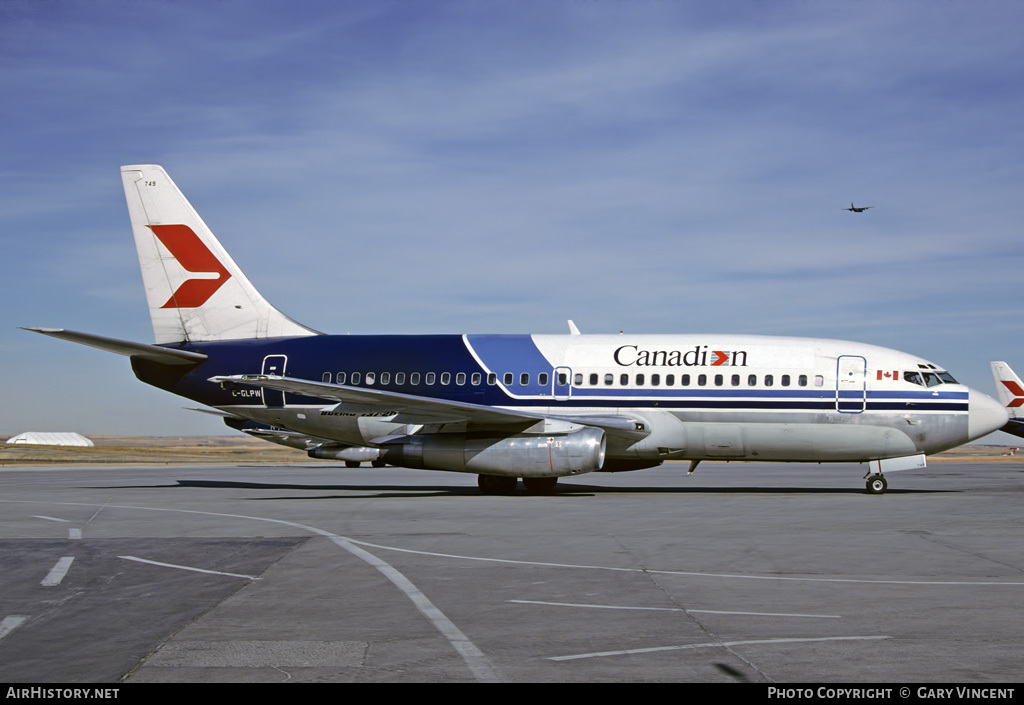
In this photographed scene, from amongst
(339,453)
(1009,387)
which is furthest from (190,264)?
(1009,387)

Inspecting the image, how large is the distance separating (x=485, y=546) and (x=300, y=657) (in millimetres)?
7908

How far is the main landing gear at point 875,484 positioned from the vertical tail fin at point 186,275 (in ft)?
57.7

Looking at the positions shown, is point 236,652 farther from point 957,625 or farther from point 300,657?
point 957,625

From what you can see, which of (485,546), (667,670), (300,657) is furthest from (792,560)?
(300,657)

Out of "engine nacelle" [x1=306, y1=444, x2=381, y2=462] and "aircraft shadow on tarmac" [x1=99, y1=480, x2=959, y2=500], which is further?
"engine nacelle" [x1=306, y1=444, x2=381, y2=462]

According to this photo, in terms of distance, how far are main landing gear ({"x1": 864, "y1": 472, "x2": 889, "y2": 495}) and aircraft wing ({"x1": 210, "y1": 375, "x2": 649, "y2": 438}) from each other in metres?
6.27

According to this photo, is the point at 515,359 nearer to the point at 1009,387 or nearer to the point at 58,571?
the point at 58,571

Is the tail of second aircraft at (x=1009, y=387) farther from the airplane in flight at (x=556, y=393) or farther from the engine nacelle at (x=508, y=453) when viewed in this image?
the engine nacelle at (x=508, y=453)

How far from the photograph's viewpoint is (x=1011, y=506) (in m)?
23.5

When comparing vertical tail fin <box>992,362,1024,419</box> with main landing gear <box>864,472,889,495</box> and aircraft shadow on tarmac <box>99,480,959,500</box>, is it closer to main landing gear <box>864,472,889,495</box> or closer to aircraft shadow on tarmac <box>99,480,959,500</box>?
aircraft shadow on tarmac <box>99,480,959,500</box>

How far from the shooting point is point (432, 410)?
27.4 m

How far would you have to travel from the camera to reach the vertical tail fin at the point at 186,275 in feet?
109

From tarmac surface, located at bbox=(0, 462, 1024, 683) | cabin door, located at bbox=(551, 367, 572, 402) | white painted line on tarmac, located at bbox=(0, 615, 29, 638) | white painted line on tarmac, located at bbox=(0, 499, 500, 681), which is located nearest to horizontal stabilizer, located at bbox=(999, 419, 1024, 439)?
tarmac surface, located at bbox=(0, 462, 1024, 683)

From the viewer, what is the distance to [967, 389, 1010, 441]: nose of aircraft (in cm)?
2697
